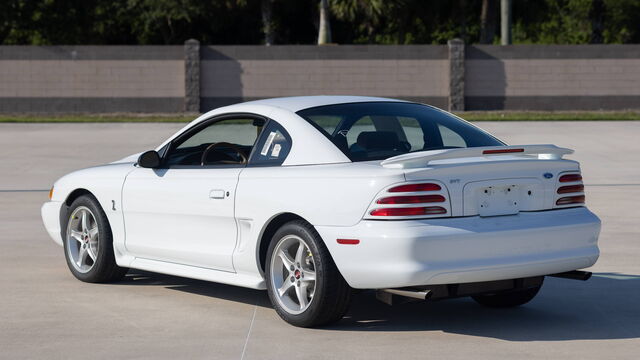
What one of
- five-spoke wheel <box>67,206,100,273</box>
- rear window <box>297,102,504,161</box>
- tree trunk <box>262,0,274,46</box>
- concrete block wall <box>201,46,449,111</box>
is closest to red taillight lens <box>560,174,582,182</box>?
rear window <box>297,102,504,161</box>

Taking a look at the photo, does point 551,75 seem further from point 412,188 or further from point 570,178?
point 412,188

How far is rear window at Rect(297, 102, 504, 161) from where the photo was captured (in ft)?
24.1

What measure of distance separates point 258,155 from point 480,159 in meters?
1.52

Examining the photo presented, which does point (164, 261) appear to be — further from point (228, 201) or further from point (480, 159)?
point (480, 159)

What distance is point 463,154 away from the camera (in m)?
6.78

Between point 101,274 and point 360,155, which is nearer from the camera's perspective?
point 360,155

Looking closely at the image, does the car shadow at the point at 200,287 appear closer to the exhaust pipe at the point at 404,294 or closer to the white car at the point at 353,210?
the white car at the point at 353,210

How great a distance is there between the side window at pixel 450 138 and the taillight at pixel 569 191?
0.76 meters

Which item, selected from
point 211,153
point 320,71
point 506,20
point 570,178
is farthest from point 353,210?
point 506,20

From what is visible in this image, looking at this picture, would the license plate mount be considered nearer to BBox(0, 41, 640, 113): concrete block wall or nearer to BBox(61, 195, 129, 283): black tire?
BBox(61, 195, 129, 283): black tire

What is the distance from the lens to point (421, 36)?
63656 millimetres

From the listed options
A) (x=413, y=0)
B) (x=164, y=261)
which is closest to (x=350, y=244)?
(x=164, y=261)

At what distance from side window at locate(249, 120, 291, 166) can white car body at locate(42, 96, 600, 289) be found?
65 millimetres

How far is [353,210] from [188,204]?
5.46 ft
